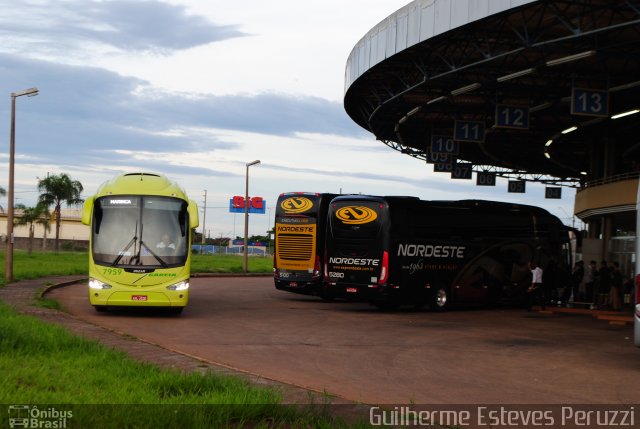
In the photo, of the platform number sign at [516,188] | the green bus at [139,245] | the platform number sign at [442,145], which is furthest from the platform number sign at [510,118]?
the platform number sign at [516,188]

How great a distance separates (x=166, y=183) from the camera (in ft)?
76.1

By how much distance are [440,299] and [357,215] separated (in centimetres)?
390

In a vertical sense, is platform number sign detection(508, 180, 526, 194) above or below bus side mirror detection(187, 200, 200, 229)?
above

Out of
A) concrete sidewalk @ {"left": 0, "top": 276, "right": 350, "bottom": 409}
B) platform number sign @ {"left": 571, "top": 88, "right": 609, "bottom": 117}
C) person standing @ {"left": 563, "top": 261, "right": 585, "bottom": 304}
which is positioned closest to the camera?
concrete sidewalk @ {"left": 0, "top": 276, "right": 350, "bottom": 409}

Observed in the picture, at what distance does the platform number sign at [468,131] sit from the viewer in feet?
123

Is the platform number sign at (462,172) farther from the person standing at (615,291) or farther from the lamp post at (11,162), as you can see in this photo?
the lamp post at (11,162)

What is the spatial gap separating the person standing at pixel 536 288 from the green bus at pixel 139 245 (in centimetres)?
1282

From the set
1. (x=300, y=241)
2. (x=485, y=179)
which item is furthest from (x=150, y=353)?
(x=485, y=179)

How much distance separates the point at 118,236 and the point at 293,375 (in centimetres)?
1032

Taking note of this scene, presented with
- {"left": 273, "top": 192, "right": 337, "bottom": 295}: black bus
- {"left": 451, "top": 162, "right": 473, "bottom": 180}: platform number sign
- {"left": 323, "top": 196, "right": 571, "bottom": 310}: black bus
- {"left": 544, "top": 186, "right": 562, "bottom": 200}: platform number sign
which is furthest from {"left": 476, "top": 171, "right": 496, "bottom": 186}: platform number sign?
{"left": 273, "top": 192, "right": 337, "bottom": 295}: black bus

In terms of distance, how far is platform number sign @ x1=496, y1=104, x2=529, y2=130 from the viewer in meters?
33.5

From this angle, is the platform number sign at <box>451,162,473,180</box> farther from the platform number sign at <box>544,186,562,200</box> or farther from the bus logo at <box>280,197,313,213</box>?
the bus logo at <box>280,197,313,213</box>

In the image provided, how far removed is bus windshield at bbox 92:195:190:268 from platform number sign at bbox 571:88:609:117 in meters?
13.5

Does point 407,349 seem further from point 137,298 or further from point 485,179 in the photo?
point 485,179
